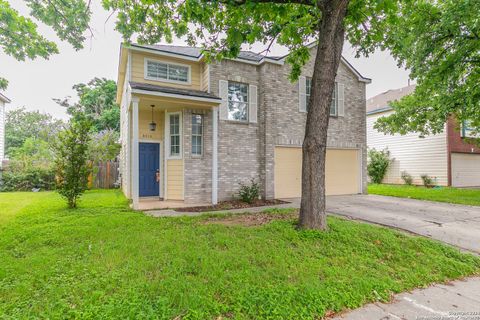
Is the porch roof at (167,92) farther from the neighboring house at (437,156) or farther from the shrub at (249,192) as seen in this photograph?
the neighboring house at (437,156)

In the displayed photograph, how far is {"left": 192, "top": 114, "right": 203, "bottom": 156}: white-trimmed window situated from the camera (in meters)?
9.11

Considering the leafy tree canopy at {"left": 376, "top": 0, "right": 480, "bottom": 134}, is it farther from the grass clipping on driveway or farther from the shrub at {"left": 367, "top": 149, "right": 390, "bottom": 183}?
the grass clipping on driveway

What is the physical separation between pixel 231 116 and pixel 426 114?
9405 millimetres

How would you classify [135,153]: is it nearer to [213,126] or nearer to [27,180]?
[213,126]

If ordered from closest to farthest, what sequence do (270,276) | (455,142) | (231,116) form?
(270,276) → (231,116) → (455,142)

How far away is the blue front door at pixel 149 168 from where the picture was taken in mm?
9719

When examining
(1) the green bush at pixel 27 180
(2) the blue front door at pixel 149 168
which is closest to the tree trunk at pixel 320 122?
(2) the blue front door at pixel 149 168

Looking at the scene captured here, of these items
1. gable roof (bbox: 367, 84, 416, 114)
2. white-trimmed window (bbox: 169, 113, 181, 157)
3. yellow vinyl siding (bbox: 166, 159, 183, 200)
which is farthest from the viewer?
gable roof (bbox: 367, 84, 416, 114)

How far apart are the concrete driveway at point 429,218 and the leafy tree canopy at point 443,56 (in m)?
4.47

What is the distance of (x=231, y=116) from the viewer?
9.60 meters

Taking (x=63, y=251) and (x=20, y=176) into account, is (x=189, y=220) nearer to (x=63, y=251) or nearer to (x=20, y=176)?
(x=63, y=251)

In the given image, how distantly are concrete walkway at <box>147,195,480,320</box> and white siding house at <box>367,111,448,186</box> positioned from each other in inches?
343

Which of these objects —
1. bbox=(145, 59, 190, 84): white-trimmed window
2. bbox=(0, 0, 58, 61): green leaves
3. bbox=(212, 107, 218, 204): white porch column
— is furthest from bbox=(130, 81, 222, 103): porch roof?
bbox=(0, 0, 58, 61): green leaves

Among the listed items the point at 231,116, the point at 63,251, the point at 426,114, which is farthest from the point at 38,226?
the point at 426,114
